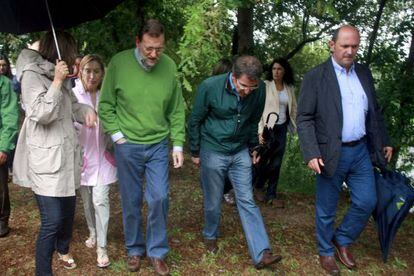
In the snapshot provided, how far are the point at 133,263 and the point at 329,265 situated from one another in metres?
1.71

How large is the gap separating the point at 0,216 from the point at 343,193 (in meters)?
4.61

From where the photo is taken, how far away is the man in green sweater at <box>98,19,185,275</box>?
137 inches

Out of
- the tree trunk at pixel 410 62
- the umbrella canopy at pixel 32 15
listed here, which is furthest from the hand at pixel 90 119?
the tree trunk at pixel 410 62

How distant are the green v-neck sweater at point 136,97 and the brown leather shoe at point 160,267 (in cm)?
100

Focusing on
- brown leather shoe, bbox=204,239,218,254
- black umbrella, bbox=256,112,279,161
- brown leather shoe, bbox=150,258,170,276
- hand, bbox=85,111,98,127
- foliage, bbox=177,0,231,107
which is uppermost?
foliage, bbox=177,0,231,107

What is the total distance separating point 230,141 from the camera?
3945 millimetres

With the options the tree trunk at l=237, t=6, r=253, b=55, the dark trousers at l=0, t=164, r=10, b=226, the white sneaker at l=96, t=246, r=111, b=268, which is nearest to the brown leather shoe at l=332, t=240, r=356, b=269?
the white sneaker at l=96, t=246, r=111, b=268

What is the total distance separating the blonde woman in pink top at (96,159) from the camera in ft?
12.3

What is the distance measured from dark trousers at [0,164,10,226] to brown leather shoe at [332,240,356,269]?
315 centimetres

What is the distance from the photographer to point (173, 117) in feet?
12.3

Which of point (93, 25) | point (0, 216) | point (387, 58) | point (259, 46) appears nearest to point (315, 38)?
point (259, 46)

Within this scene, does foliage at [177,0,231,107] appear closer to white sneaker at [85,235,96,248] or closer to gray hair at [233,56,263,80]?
gray hair at [233,56,263,80]

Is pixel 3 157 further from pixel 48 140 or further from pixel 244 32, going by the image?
pixel 244 32

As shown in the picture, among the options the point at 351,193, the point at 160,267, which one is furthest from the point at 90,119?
the point at 351,193
